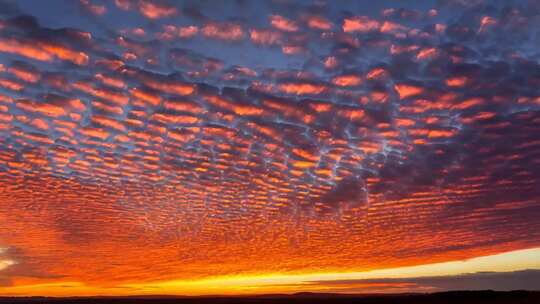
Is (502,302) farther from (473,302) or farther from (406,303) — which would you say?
(406,303)

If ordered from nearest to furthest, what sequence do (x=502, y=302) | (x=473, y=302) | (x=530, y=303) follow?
1. (x=530, y=303)
2. (x=502, y=302)
3. (x=473, y=302)

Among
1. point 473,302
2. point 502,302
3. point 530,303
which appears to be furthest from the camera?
point 473,302

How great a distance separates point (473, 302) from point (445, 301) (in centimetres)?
586

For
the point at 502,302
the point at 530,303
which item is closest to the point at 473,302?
the point at 502,302

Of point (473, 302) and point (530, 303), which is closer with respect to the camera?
point (530, 303)

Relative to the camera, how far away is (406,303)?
245ft

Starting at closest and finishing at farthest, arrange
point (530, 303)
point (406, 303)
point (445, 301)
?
point (530, 303)
point (445, 301)
point (406, 303)

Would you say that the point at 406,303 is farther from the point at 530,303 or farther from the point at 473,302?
the point at 530,303

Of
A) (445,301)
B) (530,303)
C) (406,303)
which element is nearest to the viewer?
(530,303)

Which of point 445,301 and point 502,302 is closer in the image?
point 502,302

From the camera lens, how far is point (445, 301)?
67.6 meters

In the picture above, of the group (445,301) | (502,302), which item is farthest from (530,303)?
(445,301)

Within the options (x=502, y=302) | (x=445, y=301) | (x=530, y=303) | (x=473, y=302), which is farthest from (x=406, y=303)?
(x=530, y=303)

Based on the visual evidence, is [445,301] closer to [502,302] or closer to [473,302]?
[473,302]
